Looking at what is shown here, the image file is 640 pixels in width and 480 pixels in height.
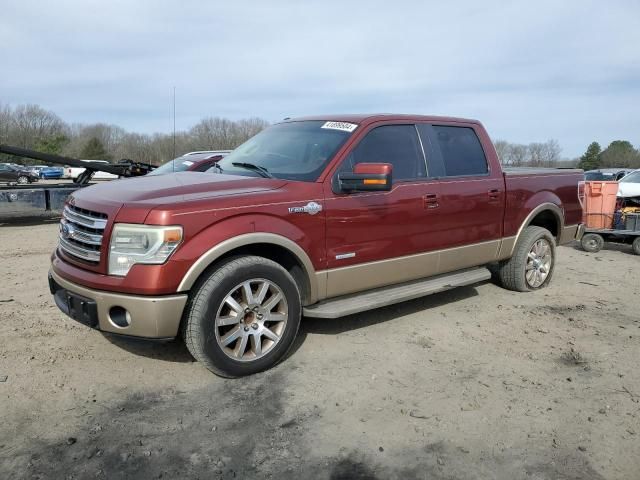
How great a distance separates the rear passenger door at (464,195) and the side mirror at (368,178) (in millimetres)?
1126

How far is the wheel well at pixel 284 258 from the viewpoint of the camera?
384 cm

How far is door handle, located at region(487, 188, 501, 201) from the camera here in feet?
17.8

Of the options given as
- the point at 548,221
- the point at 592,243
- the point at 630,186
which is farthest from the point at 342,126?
the point at 630,186

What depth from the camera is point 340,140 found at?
4426mm

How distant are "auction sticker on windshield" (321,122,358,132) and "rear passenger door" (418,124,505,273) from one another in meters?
0.84

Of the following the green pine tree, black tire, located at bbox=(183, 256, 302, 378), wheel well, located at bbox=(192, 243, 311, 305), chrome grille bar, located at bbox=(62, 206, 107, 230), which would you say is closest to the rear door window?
wheel well, located at bbox=(192, 243, 311, 305)

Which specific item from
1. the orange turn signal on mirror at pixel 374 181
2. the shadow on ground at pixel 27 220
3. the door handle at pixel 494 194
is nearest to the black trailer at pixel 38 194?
the shadow on ground at pixel 27 220

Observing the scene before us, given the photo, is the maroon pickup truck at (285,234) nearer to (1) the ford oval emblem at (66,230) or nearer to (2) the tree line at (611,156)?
(1) the ford oval emblem at (66,230)

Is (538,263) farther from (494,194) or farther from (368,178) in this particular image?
(368,178)

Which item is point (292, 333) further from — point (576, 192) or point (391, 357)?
point (576, 192)

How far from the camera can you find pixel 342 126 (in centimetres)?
459

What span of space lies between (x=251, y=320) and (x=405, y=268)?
5.39 feet

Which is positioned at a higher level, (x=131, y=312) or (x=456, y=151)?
(x=456, y=151)

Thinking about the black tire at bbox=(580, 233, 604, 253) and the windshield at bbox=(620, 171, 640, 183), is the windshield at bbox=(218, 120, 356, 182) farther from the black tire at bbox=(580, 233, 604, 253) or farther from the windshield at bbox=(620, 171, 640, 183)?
the windshield at bbox=(620, 171, 640, 183)
